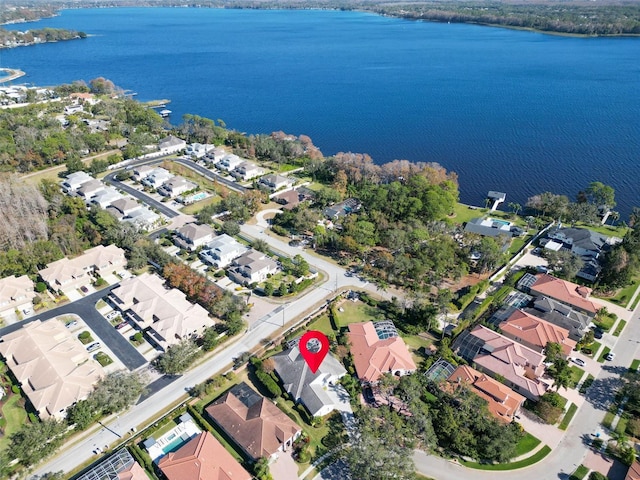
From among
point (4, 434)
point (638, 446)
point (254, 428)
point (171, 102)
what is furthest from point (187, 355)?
point (171, 102)

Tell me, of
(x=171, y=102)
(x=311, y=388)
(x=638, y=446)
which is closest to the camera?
(x=638, y=446)

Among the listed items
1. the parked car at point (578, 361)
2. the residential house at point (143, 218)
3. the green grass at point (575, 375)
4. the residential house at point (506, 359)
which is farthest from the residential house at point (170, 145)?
the green grass at point (575, 375)

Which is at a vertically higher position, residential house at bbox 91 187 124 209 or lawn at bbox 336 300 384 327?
residential house at bbox 91 187 124 209

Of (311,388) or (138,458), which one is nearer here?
(138,458)

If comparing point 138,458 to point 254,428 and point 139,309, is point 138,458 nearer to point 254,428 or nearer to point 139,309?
point 254,428

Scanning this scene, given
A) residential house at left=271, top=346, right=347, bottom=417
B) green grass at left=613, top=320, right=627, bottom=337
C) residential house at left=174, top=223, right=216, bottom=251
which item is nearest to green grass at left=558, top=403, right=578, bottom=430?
green grass at left=613, top=320, right=627, bottom=337

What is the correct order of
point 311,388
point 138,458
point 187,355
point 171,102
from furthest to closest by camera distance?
point 171,102 < point 187,355 < point 311,388 < point 138,458

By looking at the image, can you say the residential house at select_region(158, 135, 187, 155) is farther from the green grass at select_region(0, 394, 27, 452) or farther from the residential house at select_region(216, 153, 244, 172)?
the green grass at select_region(0, 394, 27, 452)

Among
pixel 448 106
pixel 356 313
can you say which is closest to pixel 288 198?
pixel 356 313
